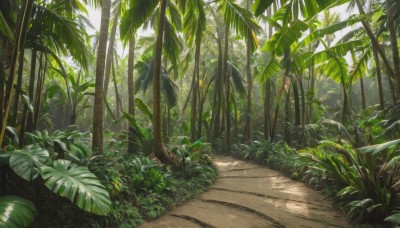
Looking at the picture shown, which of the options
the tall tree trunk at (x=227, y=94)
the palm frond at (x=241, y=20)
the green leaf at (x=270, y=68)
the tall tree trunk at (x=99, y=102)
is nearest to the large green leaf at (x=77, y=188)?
the tall tree trunk at (x=99, y=102)

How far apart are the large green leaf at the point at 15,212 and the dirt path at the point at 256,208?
173 centimetres

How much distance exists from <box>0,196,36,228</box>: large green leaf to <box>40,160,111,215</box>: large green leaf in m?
0.31

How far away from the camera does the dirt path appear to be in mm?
4379

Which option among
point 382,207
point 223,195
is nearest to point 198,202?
point 223,195

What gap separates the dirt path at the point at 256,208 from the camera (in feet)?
14.4

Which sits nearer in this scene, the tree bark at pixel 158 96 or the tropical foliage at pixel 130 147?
the tropical foliage at pixel 130 147

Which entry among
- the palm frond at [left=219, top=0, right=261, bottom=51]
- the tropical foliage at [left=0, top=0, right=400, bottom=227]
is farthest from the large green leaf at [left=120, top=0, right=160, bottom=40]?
the palm frond at [left=219, top=0, right=261, bottom=51]

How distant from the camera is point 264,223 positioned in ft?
14.5

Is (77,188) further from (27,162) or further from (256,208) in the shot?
(256,208)

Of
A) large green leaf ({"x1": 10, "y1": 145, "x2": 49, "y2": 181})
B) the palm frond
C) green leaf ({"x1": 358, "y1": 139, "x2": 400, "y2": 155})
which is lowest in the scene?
large green leaf ({"x1": 10, "y1": 145, "x2": 49, "y2": 181})

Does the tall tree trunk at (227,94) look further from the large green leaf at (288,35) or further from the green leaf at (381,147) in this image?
the green leaf at (381,147)

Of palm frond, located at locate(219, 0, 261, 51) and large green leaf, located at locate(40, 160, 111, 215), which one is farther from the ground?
palm frond, located at locate(219, 0, 261, 51)

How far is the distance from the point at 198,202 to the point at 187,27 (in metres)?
5.05

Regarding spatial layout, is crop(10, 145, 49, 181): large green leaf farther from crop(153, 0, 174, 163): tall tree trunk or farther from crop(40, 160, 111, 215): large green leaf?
→ crop(153, 0, 174, 163): tall tree trunk
